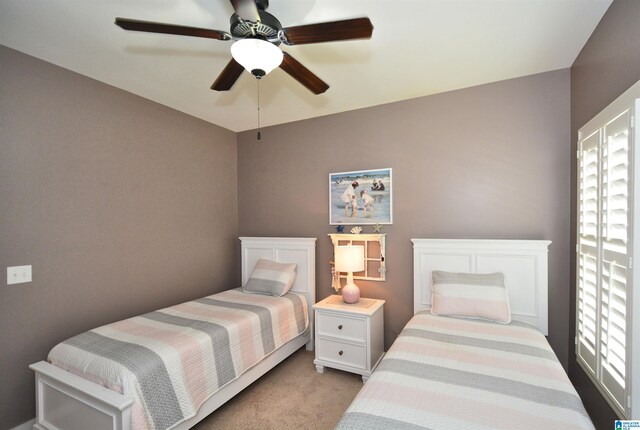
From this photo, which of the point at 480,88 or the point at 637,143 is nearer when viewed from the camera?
the point at 637,143

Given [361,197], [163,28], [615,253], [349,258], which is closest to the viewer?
[163,28]

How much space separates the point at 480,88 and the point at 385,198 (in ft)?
4.10

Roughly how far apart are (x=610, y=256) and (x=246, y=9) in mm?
2115

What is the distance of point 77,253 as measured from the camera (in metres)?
2.38

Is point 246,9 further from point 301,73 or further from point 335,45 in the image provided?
point 335,45

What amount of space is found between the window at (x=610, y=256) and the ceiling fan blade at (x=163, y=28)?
190 cm

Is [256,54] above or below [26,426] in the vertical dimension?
above

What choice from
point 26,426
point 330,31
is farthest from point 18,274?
point 330,31

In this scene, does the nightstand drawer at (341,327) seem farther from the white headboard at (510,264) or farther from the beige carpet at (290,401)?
the white headboard at (510,264)


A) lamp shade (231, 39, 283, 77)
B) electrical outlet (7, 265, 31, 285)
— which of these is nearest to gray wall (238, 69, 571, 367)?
lamp shade (231, 39, 283, 77)

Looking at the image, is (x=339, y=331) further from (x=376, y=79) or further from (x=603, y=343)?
(x=376, y=79)

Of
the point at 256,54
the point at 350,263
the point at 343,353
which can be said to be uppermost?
the point at 256,54

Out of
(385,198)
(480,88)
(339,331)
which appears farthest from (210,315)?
(480,88)

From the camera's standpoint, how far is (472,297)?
7.54 feet
